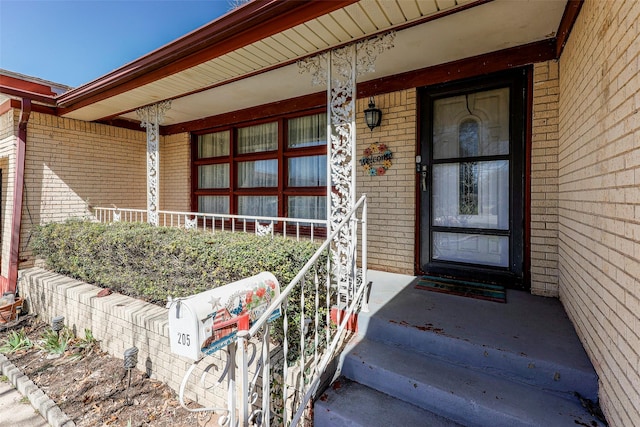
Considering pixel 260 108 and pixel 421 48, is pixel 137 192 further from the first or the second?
pixel 421 48

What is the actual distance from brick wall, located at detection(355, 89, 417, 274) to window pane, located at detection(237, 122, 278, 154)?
1829 mm

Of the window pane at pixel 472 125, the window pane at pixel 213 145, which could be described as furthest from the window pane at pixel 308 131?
the window pane at pixel 472 125

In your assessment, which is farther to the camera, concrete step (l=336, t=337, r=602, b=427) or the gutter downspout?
the gutter downspout

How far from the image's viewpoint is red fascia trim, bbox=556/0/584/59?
2358mm

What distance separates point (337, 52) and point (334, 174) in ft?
3.99

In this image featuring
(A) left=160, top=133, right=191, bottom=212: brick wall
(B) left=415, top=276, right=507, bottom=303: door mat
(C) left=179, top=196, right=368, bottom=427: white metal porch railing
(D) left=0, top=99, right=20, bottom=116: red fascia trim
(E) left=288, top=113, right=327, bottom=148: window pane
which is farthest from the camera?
(A) left=160, top=133, right=191, bottom=212: brick wall

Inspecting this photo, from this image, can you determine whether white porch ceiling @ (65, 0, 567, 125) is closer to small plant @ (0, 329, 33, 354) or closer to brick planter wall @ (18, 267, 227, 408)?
brick planter wall @ (18, 267, 227, 408)

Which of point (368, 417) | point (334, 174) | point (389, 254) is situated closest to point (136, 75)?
point (334, 174)

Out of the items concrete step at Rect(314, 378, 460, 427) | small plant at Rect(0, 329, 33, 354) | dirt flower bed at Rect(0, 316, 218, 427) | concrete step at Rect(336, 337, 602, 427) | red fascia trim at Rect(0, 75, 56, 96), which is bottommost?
dirt flower bed at Rect(0, 316, 218, 427)

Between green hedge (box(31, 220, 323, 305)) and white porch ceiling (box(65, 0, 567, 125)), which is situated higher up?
white porch ceiling (box(65, 0, 567, 125))

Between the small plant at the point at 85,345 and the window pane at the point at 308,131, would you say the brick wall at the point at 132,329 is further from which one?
the window pane at the point at 308,131

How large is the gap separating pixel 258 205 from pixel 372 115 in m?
2.72


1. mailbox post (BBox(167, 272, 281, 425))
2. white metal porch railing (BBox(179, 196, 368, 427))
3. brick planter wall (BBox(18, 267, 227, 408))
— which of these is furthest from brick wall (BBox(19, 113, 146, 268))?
mailbox post (BBox(167, 272, 281, 425))

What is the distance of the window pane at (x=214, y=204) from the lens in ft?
20.0
